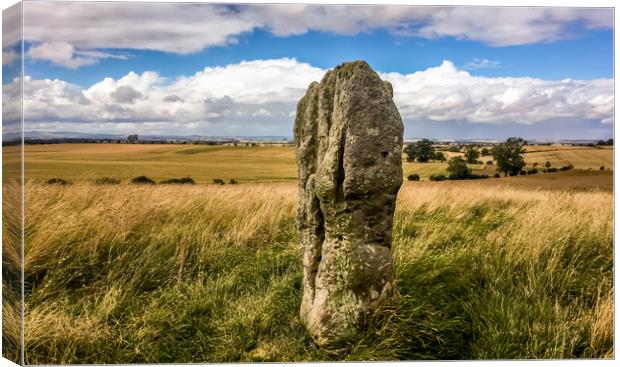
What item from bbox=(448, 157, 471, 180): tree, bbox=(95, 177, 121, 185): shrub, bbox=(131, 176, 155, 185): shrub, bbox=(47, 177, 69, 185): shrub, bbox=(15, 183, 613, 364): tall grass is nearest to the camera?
bbox=(15, 183, 613, 364): tall grass

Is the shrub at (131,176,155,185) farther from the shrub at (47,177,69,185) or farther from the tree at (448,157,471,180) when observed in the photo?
the tree at (448,157,471,180)

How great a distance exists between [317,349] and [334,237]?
109cm

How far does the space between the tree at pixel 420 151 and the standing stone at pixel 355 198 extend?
4.48 m

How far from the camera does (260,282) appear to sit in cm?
617

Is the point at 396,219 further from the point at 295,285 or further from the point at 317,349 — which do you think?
the point at 317,349

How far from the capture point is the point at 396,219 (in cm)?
849

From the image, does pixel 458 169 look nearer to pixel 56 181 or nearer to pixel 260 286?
pixel 260 286

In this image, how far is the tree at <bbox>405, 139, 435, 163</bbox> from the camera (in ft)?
30.3

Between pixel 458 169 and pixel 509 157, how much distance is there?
8.40 feet

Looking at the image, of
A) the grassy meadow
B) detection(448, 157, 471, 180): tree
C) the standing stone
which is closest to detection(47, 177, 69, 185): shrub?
the grassy meadow

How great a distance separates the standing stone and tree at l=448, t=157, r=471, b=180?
8256 mm

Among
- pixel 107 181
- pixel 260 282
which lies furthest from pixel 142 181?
pixel 260 282

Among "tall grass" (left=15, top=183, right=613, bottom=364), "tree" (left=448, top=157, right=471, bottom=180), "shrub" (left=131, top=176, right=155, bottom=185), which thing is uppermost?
"tree" (left=448, top=157, right=471, bottom=180)

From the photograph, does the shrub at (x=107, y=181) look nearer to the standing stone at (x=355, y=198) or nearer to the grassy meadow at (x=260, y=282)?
the grassy meadow at (x=260, y=282)
